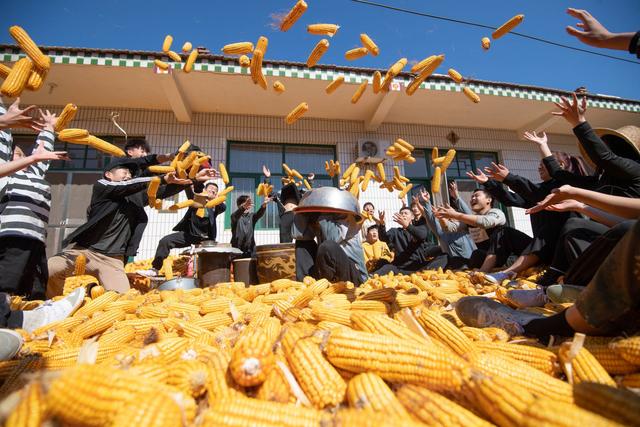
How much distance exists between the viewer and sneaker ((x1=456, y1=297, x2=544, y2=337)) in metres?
2.18

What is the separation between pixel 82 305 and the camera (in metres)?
3.37

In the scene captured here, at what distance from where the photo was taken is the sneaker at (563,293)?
261cm

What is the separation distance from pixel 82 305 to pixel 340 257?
3.13m

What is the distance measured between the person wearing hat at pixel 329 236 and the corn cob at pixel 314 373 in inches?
114

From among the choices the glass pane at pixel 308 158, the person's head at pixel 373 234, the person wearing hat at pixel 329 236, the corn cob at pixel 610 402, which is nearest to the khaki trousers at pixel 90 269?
the person wearing hat at pixel 329 236

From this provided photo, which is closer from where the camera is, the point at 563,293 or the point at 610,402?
the point at 610,402

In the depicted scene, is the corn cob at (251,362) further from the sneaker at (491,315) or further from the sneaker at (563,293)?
the sneaker at (563,293)

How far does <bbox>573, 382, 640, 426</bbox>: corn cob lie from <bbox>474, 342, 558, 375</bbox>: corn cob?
34 cm

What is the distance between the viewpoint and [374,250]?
8312 millimetres

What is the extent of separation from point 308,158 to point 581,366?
964 centimetres

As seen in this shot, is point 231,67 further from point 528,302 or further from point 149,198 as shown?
point 528,302

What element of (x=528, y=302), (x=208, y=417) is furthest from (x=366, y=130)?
(x=208, y=417)

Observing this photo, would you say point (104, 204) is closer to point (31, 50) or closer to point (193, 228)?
point (31, 50)

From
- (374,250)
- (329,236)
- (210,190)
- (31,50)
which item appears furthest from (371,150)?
(31,50)
